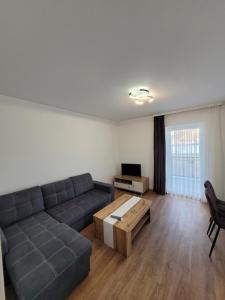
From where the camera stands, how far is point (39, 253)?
→ 54.1 inches

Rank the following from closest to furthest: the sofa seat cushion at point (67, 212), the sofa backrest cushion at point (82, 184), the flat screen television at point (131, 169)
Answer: the sofa seat cushion at point (67, 212) → the sofa backrest cushion at point (82, 184) → the flat screen television at point (131, 169)

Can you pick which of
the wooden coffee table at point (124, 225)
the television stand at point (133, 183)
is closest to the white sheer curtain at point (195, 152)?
the television stand at point (133, 183)

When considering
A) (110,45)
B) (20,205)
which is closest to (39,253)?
(20,205)

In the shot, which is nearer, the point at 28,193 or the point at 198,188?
the point at 28,193

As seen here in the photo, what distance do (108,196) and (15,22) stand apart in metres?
Result: 2.92

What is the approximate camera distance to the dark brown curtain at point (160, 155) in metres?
3.66

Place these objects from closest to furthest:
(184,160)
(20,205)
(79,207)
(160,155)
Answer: (20,205) < (79,207) < (184,160) < (160,155)

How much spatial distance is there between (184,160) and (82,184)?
2.76 meters

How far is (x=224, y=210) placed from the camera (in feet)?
6.61

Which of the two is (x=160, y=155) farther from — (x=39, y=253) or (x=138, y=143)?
(x=39, y=253)

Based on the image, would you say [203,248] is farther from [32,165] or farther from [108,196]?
[32,165]

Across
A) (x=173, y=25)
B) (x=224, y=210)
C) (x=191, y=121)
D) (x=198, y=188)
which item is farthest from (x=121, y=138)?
(x=173, y=25)

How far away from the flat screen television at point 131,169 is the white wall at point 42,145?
2.94 feet

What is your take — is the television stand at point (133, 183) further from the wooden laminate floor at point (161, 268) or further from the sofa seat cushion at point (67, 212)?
the sofa seat cushion at point (67, 212)
